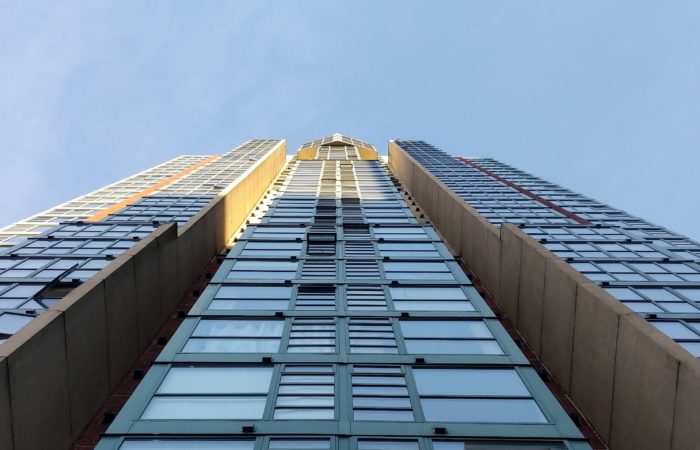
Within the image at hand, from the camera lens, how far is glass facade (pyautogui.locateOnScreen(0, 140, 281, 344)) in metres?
18.5

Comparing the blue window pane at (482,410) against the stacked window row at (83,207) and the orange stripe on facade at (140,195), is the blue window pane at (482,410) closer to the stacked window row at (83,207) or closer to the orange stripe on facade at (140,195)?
the stacked window row at (83,207)

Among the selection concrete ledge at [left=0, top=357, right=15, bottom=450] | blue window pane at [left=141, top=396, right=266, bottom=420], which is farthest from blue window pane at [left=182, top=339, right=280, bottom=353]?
concrete ledge at [left=0, top=357, right=15, bottom=450]

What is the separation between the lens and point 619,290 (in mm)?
21672

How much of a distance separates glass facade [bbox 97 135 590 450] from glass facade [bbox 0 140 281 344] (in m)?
4.41

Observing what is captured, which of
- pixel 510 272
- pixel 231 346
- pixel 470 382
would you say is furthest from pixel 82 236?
pixel 470 382

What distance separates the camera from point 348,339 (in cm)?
1792

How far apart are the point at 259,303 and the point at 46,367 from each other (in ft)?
27.3

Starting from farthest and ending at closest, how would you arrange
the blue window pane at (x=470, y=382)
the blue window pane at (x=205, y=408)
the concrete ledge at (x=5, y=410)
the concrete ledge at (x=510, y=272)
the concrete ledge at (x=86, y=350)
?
the concrete ledge at (x=510, y=272) → the blue window pane at (x=470, y=382) → the concrete ledge at (x=86, y=350) → the blue window pane at (x=205, y=408) → the concrete ledge at (x=5, y=410)

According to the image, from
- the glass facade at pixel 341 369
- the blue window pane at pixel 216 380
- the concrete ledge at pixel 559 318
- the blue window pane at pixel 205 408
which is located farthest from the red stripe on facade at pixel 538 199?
the blue window pane at pixel 205 408

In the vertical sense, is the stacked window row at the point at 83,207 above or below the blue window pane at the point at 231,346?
above

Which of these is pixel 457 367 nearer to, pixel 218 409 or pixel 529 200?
pixel 218 409

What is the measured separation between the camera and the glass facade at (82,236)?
60.6 ft

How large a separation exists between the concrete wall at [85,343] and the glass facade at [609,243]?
15937 mm

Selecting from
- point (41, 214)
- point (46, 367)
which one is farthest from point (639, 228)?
point (41, 214)
